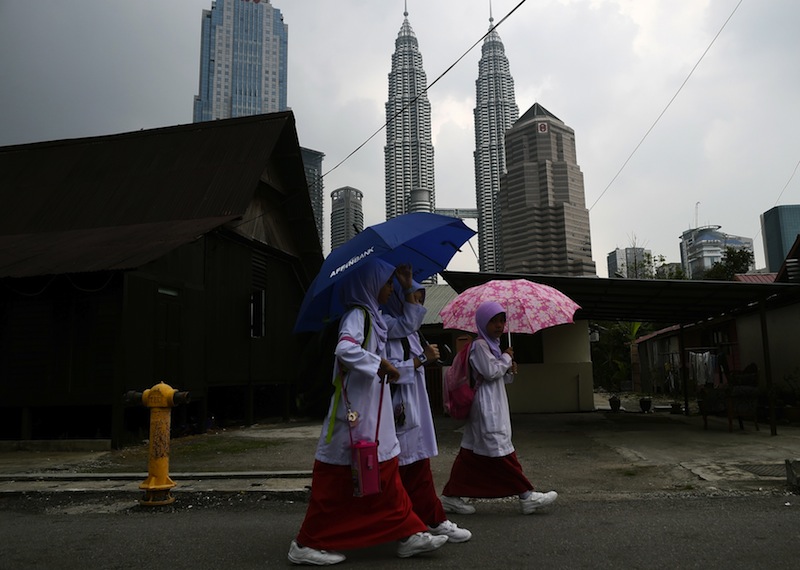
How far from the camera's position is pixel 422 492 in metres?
3.98

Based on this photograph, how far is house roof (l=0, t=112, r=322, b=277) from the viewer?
12.0 m

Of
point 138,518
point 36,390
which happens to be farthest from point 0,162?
point 138,518

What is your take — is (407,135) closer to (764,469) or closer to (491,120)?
(491,120)

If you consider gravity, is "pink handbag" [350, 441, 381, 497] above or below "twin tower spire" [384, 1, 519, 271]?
below

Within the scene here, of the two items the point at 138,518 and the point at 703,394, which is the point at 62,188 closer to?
the point at 138,518

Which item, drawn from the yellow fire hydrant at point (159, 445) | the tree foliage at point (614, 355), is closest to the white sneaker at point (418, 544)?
the yellow fire hydrant at point (159, 445)

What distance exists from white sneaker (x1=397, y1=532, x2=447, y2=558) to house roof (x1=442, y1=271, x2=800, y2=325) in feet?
24.3

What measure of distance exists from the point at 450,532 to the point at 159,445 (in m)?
3.02

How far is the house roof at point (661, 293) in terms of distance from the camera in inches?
416

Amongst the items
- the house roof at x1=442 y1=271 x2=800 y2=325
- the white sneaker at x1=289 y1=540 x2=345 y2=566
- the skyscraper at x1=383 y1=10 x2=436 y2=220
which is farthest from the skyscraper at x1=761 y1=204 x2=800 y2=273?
the white sneaker at x1=289 y1=540 x2=345 y2=566

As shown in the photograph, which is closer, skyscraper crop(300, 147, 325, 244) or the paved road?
the paved road

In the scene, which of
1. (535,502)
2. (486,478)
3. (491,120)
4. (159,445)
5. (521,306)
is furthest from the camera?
(491,120)

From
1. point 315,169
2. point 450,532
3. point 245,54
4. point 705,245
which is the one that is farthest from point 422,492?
point 245,54

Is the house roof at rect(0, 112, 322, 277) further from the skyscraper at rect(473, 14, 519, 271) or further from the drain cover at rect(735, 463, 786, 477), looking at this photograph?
the skyscraper at rect(473, 14, 519, 271)
